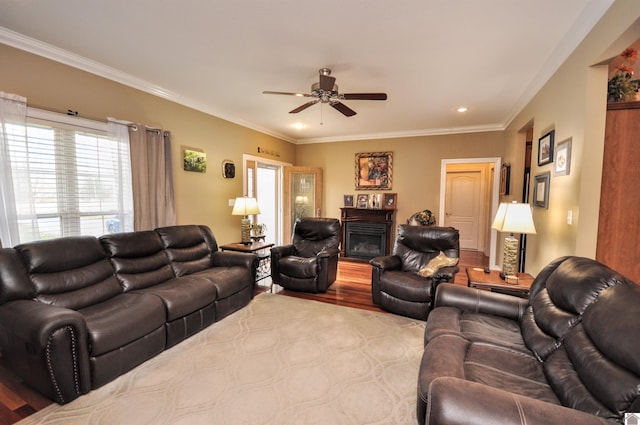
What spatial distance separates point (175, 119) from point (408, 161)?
4.44 meters

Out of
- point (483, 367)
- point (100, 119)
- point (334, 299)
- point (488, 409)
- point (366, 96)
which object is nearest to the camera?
point (488, 409)

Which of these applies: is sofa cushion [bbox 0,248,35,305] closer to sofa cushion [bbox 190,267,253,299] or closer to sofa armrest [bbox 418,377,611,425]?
sofa cushion [bbox 190,267,253,299]

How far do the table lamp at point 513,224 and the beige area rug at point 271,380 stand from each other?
1.11 metres

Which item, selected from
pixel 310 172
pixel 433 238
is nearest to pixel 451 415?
pixel 433 238

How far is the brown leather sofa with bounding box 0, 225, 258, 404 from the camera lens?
1.80 m

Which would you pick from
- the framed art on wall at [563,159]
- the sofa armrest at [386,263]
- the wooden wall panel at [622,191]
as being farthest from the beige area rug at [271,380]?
the framed art on wall at [563,159]

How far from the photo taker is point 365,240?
6184 millimetres

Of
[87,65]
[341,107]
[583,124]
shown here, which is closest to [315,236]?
[341,107]

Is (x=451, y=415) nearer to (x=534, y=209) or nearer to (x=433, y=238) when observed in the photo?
(x=433, y=238)

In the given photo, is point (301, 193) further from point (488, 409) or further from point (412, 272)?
point (488, 409)

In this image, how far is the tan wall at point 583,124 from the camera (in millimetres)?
1852

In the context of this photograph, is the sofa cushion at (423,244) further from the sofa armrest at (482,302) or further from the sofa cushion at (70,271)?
the sofa cushion at (70,271)

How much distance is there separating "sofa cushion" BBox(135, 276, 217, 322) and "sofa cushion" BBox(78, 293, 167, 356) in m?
0.08

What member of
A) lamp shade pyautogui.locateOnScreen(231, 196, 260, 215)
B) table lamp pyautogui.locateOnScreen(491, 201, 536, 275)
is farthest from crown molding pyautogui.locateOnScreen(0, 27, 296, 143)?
table lamp pyautogui.locateOnScreen(491, 201, 536, 275)
